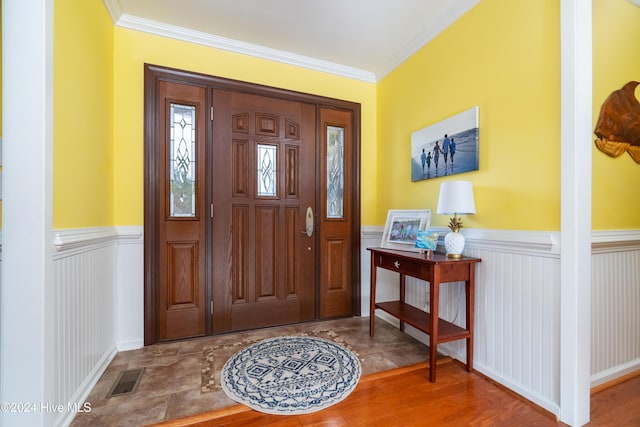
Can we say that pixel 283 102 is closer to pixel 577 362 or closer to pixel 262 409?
pixel 262 409

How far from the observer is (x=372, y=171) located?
315 centimetres

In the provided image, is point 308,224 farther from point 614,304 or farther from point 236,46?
point 614,304

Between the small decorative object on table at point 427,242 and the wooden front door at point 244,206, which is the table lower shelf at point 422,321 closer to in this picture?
the small decorative object on table at point 427,242

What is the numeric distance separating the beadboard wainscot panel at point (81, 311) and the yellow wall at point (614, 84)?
9.76 feet

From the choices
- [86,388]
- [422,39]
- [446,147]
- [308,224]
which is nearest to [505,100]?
[446,147]

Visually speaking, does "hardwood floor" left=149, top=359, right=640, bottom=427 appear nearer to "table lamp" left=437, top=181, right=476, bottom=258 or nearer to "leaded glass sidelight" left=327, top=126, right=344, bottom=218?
"table lamp" left=437, top=181, right=476, bottom=258

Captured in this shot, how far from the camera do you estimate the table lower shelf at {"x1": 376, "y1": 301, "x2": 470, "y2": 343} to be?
1829 millimetres

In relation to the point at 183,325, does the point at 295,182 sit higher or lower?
higher

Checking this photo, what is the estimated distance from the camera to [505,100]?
1.76 metres

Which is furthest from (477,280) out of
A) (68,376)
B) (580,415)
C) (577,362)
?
(68,376)

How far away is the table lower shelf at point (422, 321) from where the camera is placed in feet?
6.00

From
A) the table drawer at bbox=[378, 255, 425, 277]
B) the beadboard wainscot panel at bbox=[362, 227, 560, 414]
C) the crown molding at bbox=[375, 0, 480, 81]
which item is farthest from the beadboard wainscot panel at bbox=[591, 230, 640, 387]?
the crown molding at bbox=[375, 0, 480, 81]

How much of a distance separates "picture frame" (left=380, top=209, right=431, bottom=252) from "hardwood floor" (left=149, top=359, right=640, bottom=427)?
38.0 inches

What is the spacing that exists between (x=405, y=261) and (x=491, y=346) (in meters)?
0.76
